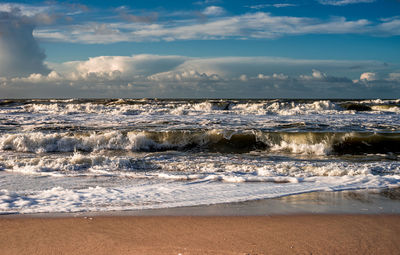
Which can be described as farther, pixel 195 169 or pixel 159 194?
pixel 195 169

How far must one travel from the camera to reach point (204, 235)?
12.5 ft

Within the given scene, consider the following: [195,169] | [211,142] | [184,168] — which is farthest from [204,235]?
[211,142]

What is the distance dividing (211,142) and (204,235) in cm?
849

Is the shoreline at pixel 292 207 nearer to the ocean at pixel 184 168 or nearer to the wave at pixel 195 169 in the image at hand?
the ocean at pixel 184 168

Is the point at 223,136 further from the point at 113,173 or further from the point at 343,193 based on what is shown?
the point at 343,193

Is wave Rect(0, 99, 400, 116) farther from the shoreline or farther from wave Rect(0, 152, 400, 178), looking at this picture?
the shoreline

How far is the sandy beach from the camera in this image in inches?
135

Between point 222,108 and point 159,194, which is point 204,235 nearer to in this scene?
point 159,194

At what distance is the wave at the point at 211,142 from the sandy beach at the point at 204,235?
6.80 metres

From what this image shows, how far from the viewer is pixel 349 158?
9.69 metres

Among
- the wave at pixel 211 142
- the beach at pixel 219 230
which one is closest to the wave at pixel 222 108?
the wave at pixel 211 142

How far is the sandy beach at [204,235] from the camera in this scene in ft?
11.3

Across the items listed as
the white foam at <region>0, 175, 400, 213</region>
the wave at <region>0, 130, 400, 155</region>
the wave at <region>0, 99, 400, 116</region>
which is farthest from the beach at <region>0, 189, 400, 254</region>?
the wave at <region>0, 99, 400, 116</region>

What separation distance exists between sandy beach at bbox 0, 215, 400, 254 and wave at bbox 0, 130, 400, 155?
680 centimetres
